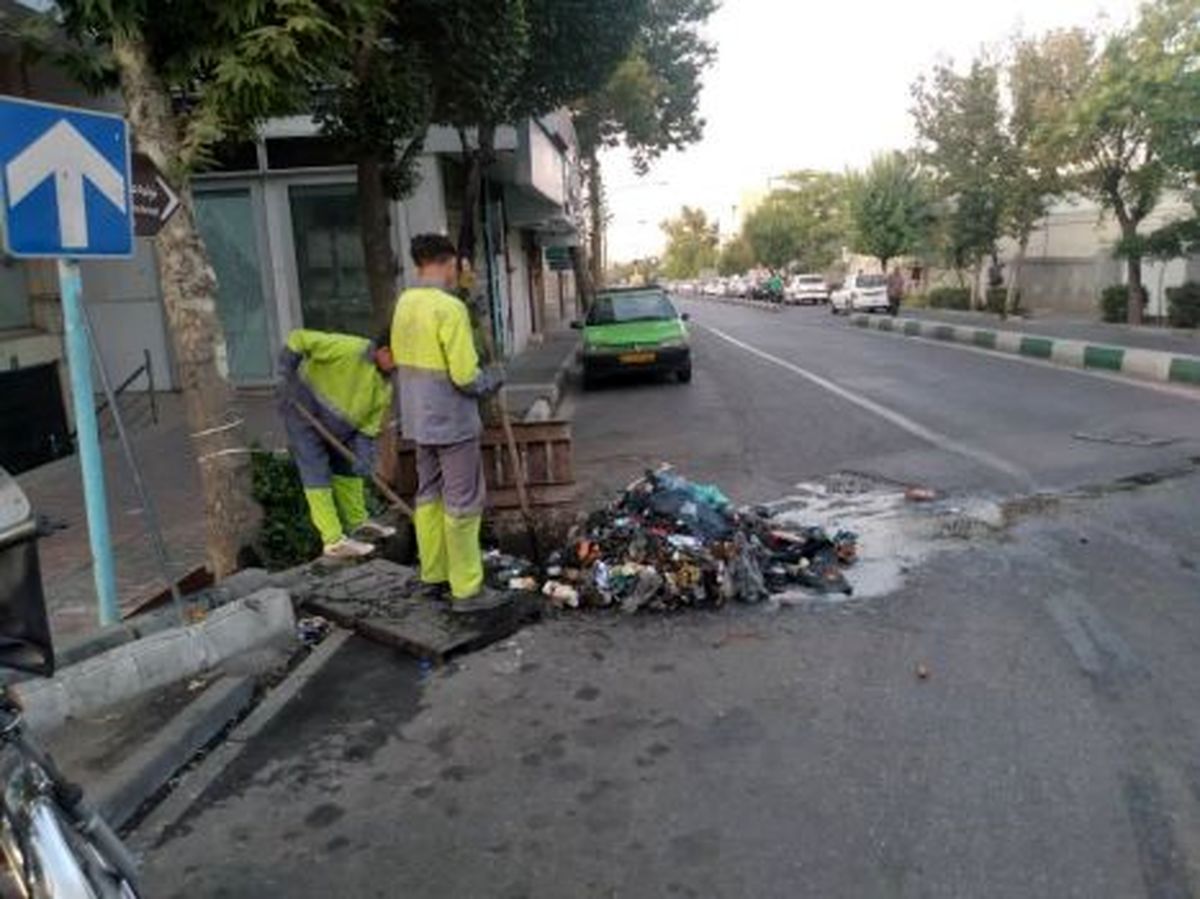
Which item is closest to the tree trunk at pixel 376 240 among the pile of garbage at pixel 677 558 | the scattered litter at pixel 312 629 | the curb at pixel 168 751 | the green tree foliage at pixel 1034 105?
the pile of garbage at pixel 677 558

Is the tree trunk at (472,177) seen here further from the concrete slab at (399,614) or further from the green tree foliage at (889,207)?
the green tree foliage at (889,207)

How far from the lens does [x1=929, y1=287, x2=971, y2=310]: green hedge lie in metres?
40.8

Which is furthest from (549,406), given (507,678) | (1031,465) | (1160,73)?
(1160,73)

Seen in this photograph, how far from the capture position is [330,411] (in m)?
6.92

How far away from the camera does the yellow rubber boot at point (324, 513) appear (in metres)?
6.86

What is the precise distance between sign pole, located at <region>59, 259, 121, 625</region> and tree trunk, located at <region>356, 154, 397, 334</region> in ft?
15.4

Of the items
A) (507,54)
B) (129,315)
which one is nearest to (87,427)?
(507,54)

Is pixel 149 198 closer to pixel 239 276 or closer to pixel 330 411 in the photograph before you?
pixel 330 411

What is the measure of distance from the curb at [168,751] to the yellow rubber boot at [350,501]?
2.20 m

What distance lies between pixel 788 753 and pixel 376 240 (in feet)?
23.3

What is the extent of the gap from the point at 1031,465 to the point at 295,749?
270 inches

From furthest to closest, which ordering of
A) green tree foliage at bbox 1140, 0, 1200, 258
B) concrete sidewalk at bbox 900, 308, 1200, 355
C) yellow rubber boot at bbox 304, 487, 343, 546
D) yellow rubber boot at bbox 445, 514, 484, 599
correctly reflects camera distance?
green tree foliage at bbox 1140, 0, 1200, 258 < concrete sidewalk at bbox 900, 308, 1200, 355 < yellow rubber boot at bbox 304, 487, 343, 546 < yellow rubber boot at bbox 445, 514, 484, 599

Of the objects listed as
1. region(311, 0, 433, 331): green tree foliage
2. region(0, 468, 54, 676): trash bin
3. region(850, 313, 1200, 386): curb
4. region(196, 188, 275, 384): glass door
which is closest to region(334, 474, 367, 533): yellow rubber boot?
region(311, 0, 433, 331): green tree foliage

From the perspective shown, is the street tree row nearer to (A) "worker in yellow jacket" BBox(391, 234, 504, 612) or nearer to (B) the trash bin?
(A) "worker in yellow jacket" BBox(391, 234, 504, 612)
